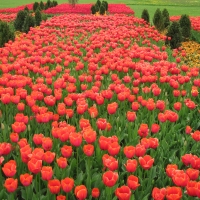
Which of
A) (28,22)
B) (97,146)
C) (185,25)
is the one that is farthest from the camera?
(28,22)

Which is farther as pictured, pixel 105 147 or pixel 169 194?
pixel 105 147

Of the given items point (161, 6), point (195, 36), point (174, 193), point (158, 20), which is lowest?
point (161, 6)

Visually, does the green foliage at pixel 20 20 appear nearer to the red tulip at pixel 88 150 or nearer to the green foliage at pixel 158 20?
the green foliage at pixel 158 20

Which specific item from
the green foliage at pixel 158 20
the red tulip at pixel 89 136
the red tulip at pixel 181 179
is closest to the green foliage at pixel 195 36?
the green foliage at pixel 158 20

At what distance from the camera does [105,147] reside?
339 centimetres

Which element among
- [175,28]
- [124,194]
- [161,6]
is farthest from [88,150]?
[161,6]

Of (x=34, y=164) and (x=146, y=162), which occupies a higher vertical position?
(x=34, y=164)

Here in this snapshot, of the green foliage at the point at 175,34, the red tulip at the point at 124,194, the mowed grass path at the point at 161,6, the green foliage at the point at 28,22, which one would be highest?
the red tulip at the point at 124,194

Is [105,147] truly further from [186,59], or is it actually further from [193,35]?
[193,35]

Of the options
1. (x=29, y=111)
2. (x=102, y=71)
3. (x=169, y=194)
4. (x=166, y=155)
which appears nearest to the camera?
(x=169, y=194)

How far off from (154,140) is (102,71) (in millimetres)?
3009

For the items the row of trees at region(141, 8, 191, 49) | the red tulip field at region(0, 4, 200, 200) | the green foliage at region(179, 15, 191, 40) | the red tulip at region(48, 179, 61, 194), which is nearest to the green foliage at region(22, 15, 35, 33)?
the row of trees at region(141, 8, 191, 49)

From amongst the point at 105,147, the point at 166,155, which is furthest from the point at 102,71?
the point at 105,147

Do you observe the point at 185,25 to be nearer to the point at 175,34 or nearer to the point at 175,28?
the point at 175,28
